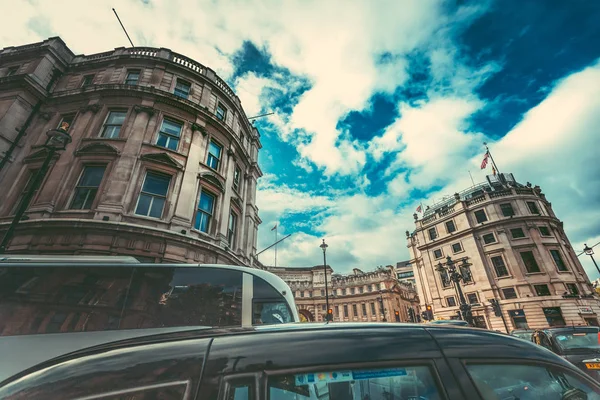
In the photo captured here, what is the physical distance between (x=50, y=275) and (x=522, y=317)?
40.3 metres

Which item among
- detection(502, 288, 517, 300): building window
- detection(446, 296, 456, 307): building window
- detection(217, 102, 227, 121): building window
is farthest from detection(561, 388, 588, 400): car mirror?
detection(446, 296, 456, 307): building window

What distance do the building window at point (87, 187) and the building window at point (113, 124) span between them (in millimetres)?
1918

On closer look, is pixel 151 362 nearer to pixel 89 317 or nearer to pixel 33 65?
pixel 89 317

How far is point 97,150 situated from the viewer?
11211 millimetres

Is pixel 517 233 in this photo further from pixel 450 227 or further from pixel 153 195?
pixel 153 195

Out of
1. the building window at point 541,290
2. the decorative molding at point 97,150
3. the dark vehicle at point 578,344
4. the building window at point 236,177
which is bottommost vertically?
the dark vehicle at point 578,344

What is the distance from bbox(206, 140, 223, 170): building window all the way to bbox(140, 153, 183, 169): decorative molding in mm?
2070

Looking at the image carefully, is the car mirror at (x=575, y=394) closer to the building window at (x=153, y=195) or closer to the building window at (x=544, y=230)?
the building window at (x=153, y=195)

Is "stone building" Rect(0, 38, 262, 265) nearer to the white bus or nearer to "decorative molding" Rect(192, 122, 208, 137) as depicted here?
"decorative molding" Rect(192, 122, 208, 137)

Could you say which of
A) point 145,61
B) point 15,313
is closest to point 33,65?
point 145,61

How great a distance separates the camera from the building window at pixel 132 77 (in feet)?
46.1

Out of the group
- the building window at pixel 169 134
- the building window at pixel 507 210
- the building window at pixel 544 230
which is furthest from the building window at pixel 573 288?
the building window at pixel 169 134

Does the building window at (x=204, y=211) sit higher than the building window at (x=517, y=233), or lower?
lower

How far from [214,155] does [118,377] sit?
46.1ft
